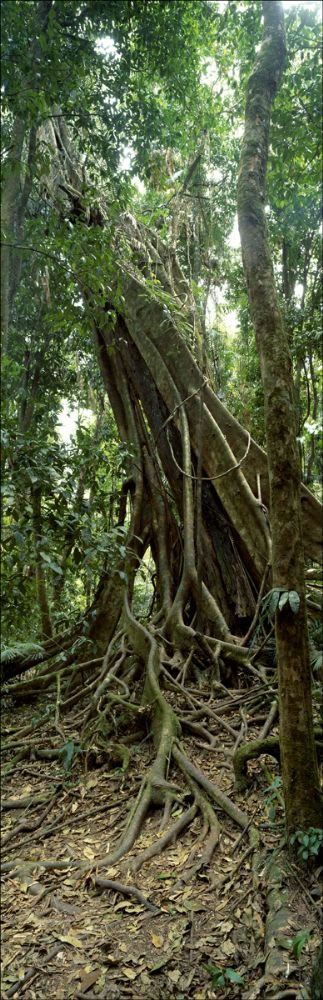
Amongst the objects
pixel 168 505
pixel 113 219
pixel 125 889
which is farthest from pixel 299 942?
pixel 168 505

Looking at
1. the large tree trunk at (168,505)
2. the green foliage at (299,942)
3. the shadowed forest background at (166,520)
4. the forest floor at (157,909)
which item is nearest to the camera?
the green foliage at (299,942)

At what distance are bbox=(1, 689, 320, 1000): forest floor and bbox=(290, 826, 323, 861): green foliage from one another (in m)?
0.09

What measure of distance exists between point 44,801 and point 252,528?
92.5 inches

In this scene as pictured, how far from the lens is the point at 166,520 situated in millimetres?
5648

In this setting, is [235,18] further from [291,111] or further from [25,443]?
[25,443]

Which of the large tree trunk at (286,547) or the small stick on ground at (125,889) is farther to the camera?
the small stick on ground at (125,889)

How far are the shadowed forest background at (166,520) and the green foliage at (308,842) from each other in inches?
0.4

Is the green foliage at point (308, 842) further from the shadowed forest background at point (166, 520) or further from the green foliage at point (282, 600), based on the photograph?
the green foliage at point (282, 600)

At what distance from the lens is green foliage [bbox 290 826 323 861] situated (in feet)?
7.45

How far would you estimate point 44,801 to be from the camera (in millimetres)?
3828

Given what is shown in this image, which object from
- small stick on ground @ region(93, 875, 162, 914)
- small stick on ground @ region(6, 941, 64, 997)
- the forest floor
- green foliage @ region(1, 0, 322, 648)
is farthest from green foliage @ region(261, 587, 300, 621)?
small stick on ground @ region(6, 941, 64, 997)

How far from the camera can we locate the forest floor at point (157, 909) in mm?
2086

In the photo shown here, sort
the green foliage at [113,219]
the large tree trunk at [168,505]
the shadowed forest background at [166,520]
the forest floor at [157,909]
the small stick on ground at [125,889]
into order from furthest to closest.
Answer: the large tree trunk at [168,505] → the green foliage at [113,219] → the small stick on ground at [125,889] → the shadowed forest background at [166,520] → the forest floor at [157,909]

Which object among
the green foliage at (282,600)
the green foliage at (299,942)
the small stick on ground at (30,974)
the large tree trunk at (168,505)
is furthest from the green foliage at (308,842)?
the large tree trunk at (168,505)
